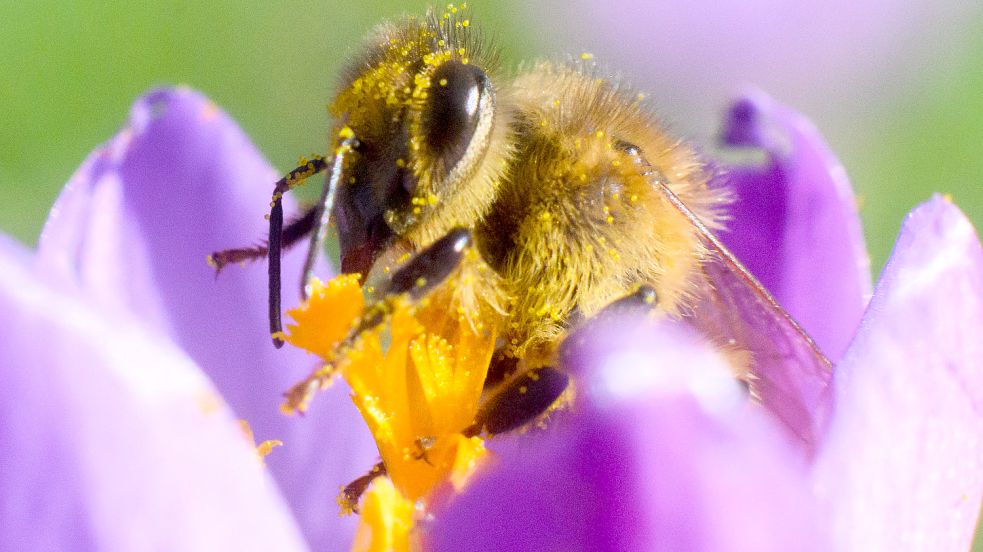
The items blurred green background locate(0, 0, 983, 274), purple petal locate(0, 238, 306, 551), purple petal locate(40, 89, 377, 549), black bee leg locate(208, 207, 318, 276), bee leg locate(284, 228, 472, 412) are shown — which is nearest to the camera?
purple petal locate(0, 238, 306, 551)

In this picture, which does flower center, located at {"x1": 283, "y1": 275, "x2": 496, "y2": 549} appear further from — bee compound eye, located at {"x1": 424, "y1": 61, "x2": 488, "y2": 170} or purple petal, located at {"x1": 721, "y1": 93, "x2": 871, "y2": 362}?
purple petal, located at {"x1": 721, "y1": 93, "x2": 871, "y2": 362}

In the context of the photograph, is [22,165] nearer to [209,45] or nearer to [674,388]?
[209,45]

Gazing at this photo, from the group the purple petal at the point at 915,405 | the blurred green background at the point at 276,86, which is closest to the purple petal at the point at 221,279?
the purple petal at the point at 915,405

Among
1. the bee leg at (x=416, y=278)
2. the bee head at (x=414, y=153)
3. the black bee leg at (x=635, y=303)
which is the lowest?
the black bee leg at (x=635, y=303)

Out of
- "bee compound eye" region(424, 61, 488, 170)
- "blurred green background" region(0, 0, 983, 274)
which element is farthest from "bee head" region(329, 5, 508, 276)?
"blurred green background" region(0, 0, 983, 274)

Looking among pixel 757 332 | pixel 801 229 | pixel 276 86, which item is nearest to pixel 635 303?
pixel 757 332

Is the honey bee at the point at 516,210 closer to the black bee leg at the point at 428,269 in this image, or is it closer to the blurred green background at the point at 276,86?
the black bee leg at the point at 428,269

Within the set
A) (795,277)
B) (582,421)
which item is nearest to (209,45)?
(795,277)
